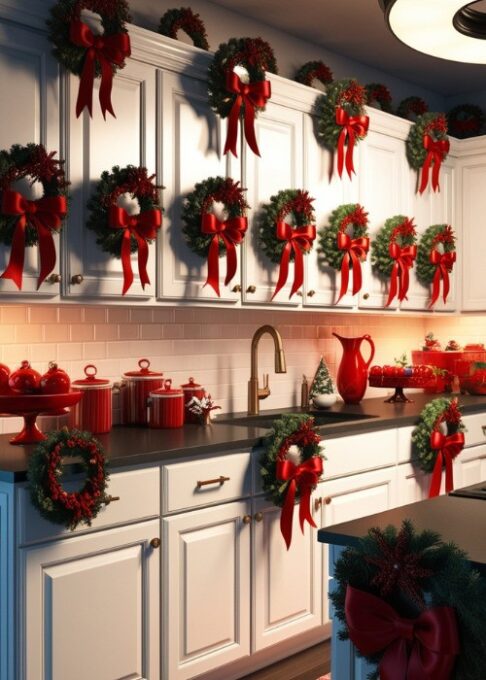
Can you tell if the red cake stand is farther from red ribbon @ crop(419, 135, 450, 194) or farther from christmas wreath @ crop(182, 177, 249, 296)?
red ribbon @ crop(419, 135, 450, 194)

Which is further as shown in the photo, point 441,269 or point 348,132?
point 441,269

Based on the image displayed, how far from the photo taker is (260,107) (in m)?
3.63

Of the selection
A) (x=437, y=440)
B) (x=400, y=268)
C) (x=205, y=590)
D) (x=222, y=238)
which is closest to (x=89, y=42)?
(x=222, y=238)

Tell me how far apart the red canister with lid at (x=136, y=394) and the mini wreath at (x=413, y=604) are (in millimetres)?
2128

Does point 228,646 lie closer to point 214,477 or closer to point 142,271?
point 214,477

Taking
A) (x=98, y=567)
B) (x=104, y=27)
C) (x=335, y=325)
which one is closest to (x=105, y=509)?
(x=98, y=567)

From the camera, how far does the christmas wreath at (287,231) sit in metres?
3.76

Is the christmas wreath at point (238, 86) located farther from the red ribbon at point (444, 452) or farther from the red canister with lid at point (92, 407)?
the red ribbon at point (444, 452)

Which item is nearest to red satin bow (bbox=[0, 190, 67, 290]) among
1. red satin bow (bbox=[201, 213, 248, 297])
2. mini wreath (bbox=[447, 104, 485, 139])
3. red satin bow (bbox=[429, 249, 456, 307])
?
red satin bow (bbox=[201, 213, 248, 297])

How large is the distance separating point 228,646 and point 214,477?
64 cm

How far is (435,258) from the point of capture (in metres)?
4.80

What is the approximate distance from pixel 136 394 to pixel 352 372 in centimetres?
143

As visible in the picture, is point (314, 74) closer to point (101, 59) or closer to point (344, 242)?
point (344, 242)

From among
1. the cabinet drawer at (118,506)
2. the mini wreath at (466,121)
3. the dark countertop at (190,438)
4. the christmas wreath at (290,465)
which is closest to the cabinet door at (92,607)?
the cabinet drawer at (118,506)
